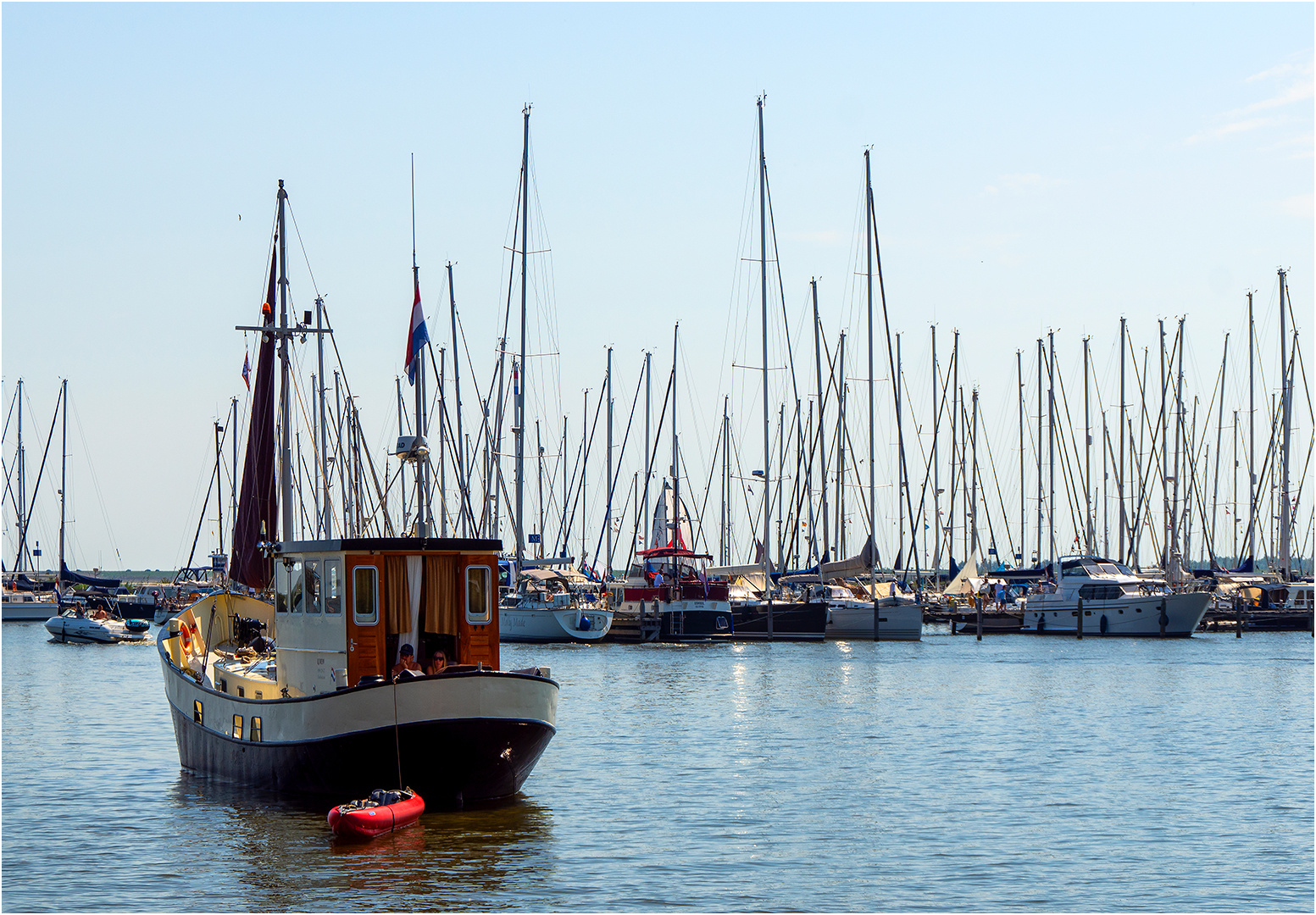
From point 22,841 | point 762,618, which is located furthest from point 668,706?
point 762,618

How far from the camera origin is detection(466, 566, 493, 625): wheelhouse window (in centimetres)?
2381

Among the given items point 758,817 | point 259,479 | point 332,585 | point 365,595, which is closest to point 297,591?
point 332,585

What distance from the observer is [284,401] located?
29219 millimetres

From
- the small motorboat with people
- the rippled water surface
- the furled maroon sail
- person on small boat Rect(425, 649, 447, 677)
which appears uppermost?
the furled maroon sail

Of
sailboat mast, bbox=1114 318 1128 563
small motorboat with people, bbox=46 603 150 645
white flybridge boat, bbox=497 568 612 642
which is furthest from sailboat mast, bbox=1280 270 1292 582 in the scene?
small motorboat with people, bbox=46 603 150 645

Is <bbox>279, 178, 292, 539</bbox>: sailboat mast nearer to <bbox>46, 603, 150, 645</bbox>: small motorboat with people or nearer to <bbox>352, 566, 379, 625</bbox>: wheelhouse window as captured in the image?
<bbox>352, 566, 379, 625</bbox>: wheelhouse window

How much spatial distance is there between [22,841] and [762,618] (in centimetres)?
5228

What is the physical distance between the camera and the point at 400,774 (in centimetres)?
2239

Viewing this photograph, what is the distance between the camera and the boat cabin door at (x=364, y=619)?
23.1m

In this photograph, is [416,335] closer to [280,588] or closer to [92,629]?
[280,588]

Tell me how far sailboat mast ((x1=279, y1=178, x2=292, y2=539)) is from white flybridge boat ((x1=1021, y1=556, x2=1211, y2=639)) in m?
56.1

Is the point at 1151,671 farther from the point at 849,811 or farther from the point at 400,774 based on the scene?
the point at 400,774

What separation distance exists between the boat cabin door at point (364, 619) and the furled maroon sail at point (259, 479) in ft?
19.9

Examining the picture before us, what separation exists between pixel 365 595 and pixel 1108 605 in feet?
200
